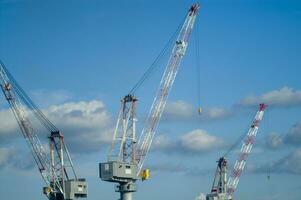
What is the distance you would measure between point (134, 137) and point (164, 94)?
1367 centimetres

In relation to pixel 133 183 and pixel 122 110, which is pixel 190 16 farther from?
pixel 133 183

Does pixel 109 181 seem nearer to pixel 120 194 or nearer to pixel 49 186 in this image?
pixel 120 194

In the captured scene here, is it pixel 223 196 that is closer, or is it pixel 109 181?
pixel 109 181

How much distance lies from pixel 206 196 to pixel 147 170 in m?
48.0

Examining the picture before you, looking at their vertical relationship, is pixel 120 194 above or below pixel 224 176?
below

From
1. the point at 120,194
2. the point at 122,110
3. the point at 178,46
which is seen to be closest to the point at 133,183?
the point at 120,194

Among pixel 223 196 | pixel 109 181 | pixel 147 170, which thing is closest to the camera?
pixel 109 181

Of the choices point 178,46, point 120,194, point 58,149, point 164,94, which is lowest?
point 120,194

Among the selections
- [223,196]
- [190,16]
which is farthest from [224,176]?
[190,16]

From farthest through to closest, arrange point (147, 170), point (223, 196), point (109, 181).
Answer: point (223, 196)
point (147, 170)
point (109, 181)

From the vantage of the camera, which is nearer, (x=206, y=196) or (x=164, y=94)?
(x=164, y=94)

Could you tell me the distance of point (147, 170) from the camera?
148 m

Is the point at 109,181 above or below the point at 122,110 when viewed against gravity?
below

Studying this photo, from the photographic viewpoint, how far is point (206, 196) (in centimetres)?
18950
